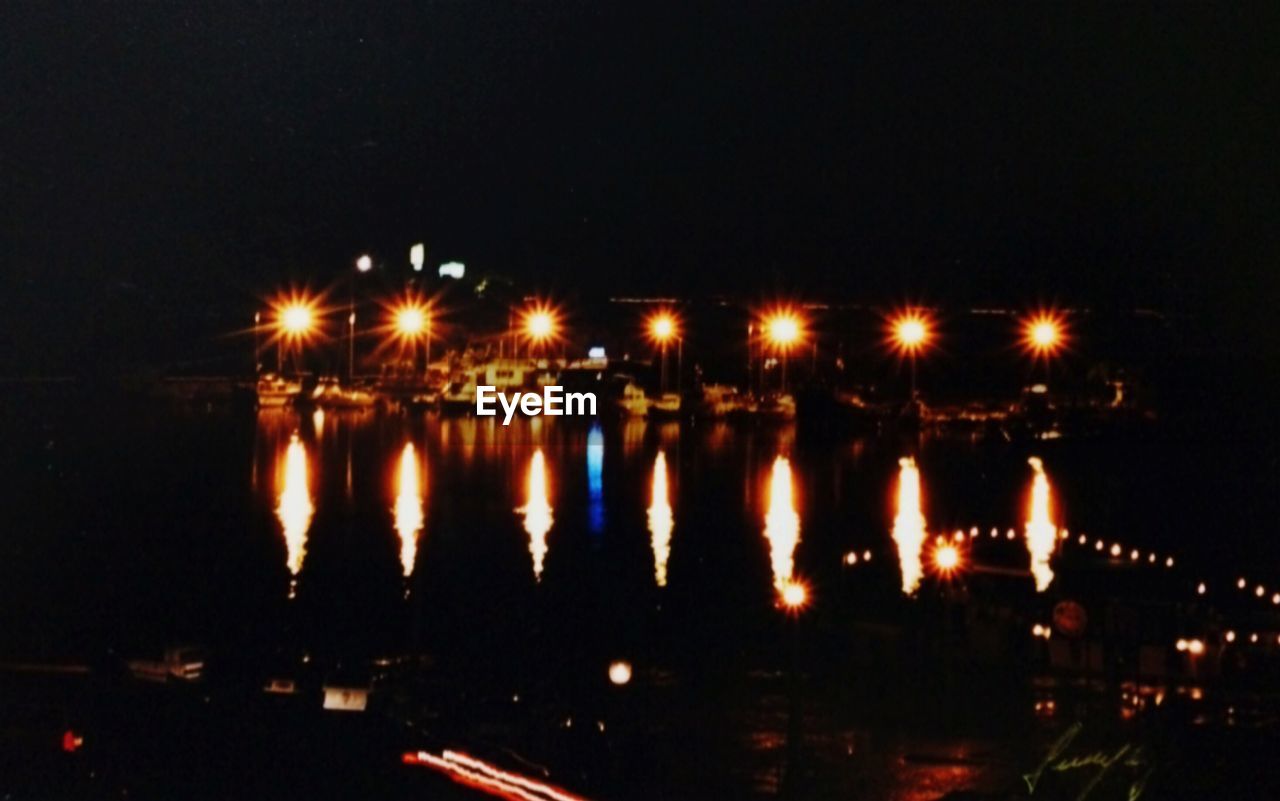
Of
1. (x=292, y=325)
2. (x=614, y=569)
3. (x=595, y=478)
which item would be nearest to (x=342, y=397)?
(x=292, y=325)

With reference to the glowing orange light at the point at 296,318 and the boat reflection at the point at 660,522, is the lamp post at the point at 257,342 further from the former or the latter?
the boat reflection at the point at 660,522

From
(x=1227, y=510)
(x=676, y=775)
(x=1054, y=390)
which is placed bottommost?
(x=676, y=775)

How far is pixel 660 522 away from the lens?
8.70 metres

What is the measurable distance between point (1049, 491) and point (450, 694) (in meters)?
7.36

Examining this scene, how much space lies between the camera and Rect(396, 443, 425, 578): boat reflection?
297 inches

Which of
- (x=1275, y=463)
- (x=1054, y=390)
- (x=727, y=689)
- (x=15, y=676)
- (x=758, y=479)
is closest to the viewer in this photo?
(x=15, y=676)

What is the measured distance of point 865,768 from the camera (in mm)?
3135

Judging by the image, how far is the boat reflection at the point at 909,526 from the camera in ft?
18.9

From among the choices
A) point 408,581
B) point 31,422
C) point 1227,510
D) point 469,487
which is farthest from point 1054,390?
point 31,422

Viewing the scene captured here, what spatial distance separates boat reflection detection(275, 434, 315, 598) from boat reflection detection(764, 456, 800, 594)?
2.39m

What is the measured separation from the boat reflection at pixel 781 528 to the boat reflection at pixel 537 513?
1214mm

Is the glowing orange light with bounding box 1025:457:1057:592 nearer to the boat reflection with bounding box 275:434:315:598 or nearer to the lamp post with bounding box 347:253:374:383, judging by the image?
the boat reflection with bounding box 275:434:315:598

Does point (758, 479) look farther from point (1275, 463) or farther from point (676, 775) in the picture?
point (676, 775)
